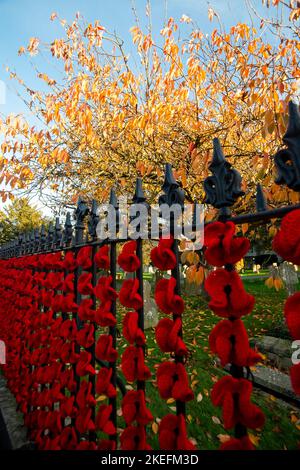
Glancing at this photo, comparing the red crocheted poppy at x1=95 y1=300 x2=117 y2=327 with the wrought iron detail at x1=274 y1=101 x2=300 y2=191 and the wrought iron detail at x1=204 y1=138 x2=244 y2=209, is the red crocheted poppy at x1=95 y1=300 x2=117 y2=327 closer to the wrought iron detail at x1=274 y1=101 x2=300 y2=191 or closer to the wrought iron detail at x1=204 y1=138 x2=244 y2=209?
the wrought iron detail at x1=204 y1=138 x2=244 y2=209

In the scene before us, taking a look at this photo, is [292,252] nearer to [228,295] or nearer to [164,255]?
[228,295]

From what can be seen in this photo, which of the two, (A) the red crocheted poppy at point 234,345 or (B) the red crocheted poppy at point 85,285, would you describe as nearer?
(A) the red crocheted poppy at point 234,345

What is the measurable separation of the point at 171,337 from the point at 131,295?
0.34 meters

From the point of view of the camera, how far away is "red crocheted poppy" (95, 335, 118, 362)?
170cm

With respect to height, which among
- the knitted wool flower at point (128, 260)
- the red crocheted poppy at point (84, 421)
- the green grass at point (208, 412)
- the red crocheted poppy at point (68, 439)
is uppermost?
the knitted wool flower at point (128, 260)

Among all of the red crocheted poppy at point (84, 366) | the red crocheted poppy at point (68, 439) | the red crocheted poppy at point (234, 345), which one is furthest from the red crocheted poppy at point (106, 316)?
the red crocheted poppy at point (68, 439)

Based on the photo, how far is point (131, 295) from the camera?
156cm

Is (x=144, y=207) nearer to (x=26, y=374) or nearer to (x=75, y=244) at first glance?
(x=75, y=244)

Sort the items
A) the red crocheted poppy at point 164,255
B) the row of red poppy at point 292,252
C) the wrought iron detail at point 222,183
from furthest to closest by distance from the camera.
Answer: the red crocheted poppy at point 164,255, the wrought iron detail at point 222,183, the row of red poppy at point 292,252

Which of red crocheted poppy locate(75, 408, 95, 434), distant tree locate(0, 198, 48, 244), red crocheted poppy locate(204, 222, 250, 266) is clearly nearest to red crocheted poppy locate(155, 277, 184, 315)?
red crocheted poppy locate(204, 222, 250, 266)

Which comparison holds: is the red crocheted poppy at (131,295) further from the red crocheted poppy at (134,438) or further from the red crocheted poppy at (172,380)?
the red crocheted poppy at (134,438)

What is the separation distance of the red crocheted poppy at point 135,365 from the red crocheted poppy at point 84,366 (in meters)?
0.53

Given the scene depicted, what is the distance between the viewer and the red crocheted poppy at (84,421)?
1.79 metres
